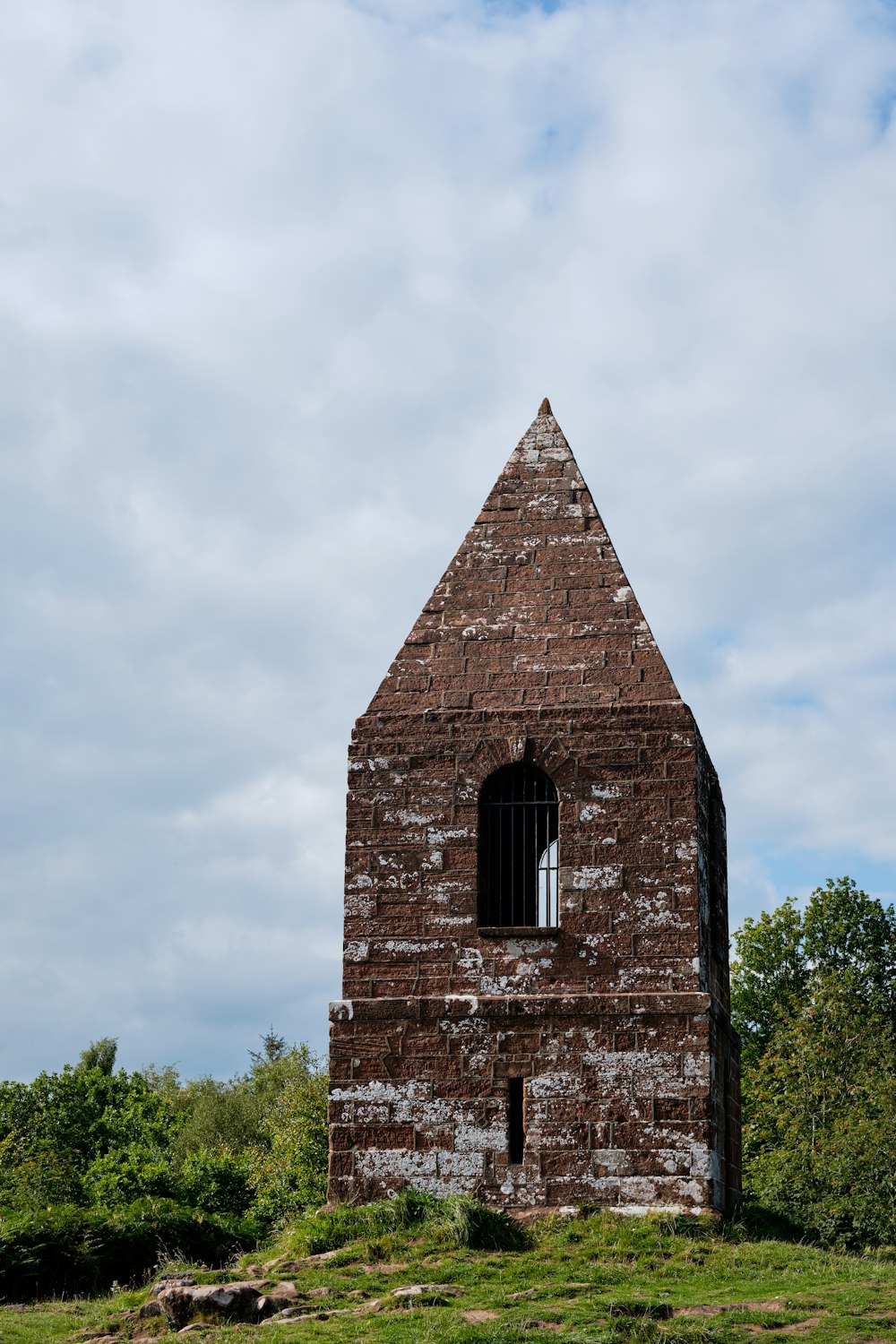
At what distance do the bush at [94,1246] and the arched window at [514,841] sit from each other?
559cm

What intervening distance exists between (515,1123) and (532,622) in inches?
201

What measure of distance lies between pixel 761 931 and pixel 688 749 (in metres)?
23.8

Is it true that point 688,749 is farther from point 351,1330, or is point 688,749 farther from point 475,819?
point 351,1330

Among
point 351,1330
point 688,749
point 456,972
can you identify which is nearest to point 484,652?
point 688,749

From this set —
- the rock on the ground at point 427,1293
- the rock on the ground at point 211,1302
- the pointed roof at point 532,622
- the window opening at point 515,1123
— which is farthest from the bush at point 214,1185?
the rock on the ground at point 427,1293

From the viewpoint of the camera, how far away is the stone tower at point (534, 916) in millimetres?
14047

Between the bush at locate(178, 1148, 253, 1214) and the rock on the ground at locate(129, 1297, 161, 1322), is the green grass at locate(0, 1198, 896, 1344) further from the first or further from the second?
the bush at locate(178, 1148, 253, 1214)

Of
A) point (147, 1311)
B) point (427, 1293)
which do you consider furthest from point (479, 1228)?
point (147, 1311)

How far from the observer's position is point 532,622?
1608cm

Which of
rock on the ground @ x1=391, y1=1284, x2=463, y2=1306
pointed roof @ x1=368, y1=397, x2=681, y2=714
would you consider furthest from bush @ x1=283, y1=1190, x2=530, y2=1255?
pointed roof @ x1=368, y1=397, x2=681, y2=714

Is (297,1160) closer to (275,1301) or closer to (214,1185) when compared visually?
(214,1185)

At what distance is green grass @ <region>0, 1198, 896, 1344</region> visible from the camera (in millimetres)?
10648

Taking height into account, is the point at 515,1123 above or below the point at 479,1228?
above

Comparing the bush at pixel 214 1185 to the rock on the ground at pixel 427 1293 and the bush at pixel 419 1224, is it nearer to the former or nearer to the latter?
the bush at pixel 419 1224
